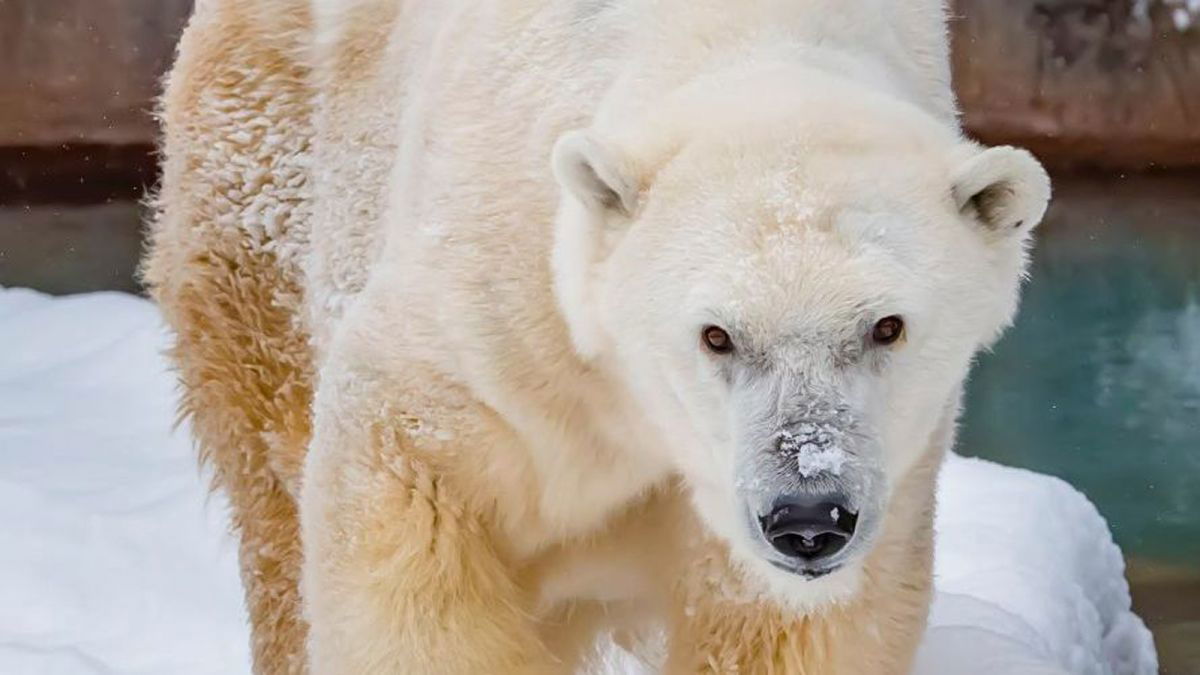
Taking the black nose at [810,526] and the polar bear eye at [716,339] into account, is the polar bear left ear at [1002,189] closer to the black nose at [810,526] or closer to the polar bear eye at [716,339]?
the polar bear eye at [716,339]

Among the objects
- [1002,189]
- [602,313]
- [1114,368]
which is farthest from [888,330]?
[1114,368]

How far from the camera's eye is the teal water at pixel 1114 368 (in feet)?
24.9

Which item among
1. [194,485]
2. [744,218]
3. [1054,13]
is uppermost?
[744,218]

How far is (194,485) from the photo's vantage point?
5465mm

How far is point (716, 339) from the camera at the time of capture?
2.22 meters

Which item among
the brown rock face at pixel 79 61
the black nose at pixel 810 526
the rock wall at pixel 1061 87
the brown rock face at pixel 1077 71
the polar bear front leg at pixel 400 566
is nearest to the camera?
the black nose at pixel 810 526

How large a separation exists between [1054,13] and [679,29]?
7077 mm

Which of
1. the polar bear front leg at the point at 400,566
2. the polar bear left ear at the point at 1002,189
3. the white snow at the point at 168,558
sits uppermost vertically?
the polar bear left ear at the point at 1002,189

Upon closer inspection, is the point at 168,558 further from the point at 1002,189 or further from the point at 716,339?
the point at 1002,189

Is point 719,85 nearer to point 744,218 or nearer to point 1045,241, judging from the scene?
point 744,218

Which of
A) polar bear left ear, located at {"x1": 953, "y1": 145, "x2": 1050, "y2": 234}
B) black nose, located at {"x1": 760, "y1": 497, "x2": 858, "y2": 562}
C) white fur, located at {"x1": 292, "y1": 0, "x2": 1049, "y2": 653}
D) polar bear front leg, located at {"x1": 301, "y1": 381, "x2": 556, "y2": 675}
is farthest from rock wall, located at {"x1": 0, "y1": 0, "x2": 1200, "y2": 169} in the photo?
black nose, located at {"x1": 760, "y1": 497, "x2": 858, "y2": 562}

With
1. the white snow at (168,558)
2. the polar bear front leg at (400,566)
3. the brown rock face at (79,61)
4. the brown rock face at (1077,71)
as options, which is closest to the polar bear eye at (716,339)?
the polar bear front leg at (400,566)

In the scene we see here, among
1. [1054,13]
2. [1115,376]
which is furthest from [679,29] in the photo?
[1054,13]

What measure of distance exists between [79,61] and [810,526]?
24.2ft
